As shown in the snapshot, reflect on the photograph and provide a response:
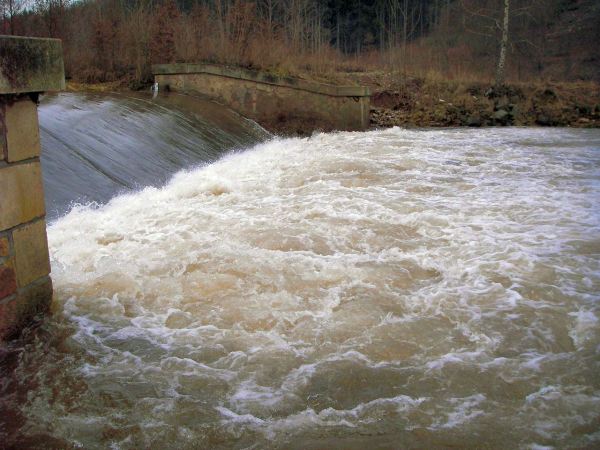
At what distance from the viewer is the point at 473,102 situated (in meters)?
23.1

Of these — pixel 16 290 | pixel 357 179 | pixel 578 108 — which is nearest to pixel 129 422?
pixel 16 290

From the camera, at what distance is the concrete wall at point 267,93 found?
1767 cm

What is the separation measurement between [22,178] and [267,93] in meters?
13.9

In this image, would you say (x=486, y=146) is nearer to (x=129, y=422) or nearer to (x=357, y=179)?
(x=357, y=179)

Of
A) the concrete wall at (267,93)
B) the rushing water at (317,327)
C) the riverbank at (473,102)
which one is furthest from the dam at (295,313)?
the riverbank at (473,102)

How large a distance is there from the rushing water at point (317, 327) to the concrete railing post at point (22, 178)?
336mm

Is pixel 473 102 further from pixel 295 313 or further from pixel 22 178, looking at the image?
pixel 22 178

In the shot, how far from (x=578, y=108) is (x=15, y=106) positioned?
862 inches

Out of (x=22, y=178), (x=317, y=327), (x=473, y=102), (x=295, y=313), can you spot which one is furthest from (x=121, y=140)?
(x=473, y=102)

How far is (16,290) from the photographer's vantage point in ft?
→ 15.0

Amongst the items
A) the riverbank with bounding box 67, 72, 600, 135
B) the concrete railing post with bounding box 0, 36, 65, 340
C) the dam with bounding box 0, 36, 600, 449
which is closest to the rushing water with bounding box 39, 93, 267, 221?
the dam with bounding box 0, 36, 600, 449

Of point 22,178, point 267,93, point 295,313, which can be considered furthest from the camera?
point 267,93

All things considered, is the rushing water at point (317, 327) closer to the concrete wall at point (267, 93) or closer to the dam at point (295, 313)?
the dam at point (295, 313)

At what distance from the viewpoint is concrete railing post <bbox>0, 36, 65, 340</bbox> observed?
4328 mm
